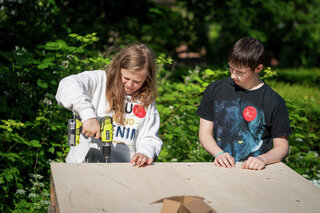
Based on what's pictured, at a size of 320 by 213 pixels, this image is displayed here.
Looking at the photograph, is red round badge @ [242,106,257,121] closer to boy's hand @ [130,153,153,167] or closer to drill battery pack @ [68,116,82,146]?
boy's hand @ [130,153,153,167]

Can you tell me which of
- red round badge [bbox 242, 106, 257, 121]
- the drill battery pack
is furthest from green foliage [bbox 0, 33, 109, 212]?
red round badge [bbox 242, 106, 257, 121]

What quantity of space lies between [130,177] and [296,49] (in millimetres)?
11272

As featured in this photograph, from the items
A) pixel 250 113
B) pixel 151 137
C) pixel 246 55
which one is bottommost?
pixel 151 137

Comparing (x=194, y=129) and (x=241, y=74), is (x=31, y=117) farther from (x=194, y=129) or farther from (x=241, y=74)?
(x=241, y=74)

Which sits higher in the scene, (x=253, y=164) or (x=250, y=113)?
(x=250, y=113)

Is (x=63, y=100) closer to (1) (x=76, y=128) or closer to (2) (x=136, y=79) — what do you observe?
(1) (x=76, y=128)

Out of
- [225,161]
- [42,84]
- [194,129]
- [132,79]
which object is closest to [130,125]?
[132,79]

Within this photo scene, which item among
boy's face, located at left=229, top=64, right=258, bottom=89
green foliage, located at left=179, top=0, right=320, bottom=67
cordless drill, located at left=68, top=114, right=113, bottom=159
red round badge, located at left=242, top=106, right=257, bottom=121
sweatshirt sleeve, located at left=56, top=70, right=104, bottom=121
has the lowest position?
cordless drill, located at left=68, top=114, right=113, bottom=159

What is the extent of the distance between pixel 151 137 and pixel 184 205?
3.61ft

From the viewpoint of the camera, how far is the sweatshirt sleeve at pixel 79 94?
8.88 ft

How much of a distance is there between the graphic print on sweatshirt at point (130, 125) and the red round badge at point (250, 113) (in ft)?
2.44

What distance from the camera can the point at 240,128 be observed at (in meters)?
3.14

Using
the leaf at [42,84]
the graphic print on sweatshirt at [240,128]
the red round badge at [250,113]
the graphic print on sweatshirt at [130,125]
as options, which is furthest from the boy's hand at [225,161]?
the leaf at [42,84]

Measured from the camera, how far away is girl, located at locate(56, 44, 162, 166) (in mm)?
3057
